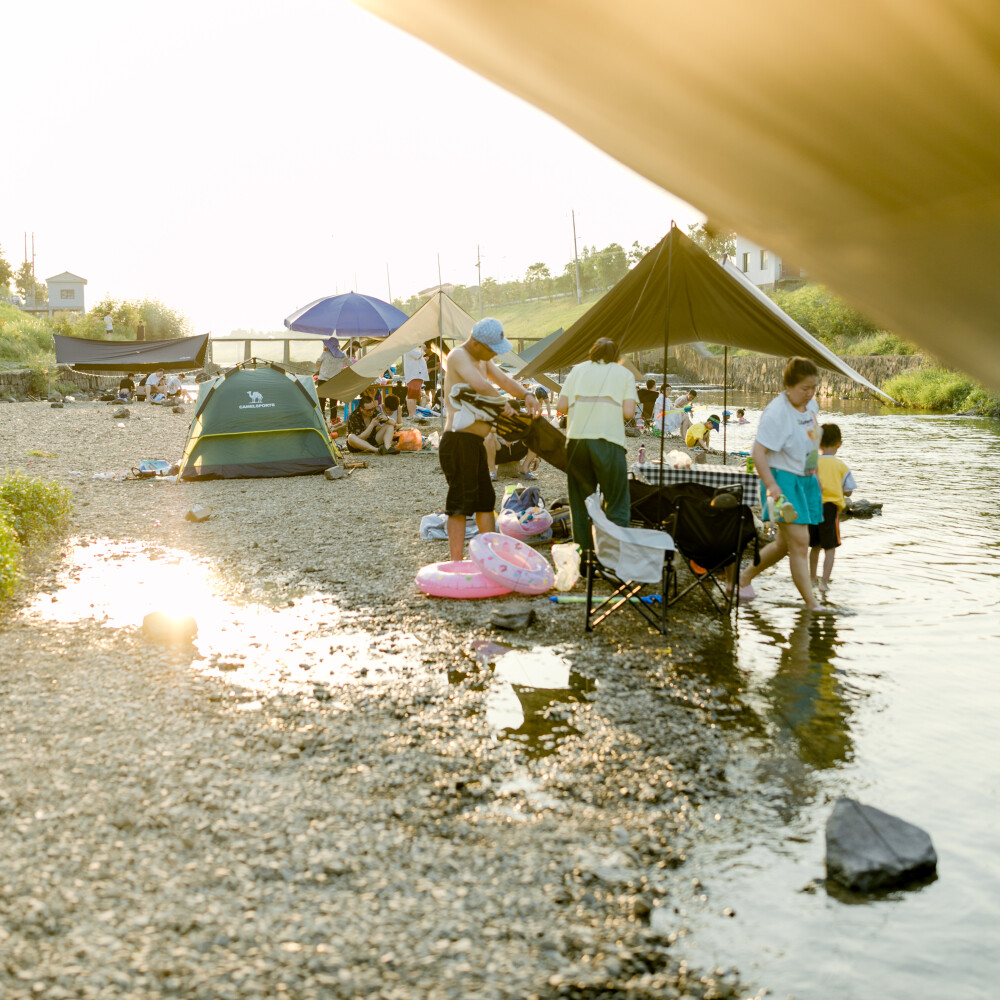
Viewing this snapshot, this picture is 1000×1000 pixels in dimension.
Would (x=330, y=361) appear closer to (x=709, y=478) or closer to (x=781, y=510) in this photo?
(x=709, y=478)

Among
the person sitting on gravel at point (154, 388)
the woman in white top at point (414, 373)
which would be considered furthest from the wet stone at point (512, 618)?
the person sitting on gravel at point (154, 388)

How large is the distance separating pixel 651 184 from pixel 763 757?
3.97 meters

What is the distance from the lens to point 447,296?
14.5 metres

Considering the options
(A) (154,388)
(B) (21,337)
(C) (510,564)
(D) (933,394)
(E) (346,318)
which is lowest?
(C) (510,564)

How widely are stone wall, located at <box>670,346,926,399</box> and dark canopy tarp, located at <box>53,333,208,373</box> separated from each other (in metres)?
19.3

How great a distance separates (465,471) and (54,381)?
3299cm

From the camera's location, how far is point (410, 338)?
47.1 feet

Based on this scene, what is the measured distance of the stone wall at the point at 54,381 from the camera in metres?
32.8

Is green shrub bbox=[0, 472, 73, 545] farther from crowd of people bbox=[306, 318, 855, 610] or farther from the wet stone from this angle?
the wet stone

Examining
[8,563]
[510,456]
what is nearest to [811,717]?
[8,563]

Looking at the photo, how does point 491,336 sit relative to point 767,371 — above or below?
below

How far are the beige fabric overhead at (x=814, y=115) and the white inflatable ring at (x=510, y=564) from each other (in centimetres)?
618

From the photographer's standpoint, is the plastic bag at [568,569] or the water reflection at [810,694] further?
the plastic bag at [568,569]

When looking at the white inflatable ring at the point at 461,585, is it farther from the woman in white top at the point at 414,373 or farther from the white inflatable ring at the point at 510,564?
the woman in white top at the point at 414,373
